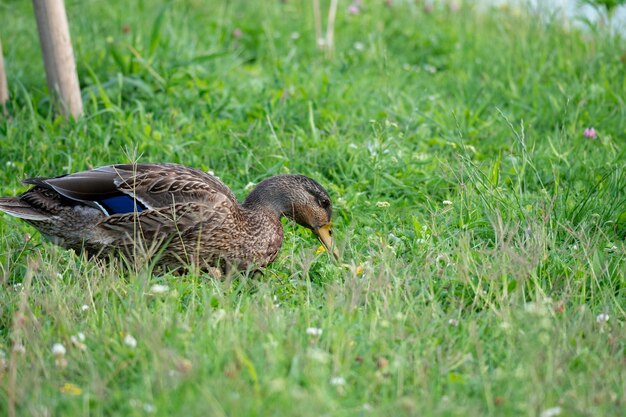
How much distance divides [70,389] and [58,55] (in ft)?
10.8

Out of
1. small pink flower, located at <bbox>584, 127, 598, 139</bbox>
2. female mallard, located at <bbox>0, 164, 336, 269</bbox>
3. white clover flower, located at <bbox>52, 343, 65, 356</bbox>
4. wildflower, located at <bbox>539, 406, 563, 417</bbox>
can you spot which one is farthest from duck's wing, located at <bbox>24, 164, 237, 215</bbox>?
small pink flower, located at <bbox>584, 127, 598, 139</bbox>

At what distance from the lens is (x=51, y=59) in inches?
233

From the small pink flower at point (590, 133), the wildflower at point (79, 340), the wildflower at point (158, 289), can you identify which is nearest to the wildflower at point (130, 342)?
the wildflower at point (79, 340)

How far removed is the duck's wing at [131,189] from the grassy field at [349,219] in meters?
0.32

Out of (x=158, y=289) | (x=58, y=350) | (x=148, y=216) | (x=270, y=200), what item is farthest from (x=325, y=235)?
(x=58, y=350)

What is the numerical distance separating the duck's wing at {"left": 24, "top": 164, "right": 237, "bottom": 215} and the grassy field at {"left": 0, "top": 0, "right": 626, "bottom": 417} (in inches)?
12.7

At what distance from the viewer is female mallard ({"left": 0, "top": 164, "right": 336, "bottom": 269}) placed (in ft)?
14.9

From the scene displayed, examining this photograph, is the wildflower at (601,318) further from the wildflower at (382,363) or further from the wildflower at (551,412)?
the wildflower at (382,363)

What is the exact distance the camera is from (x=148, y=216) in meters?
4.53

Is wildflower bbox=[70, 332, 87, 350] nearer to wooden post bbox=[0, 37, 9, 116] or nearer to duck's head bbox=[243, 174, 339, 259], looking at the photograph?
duck's head bbox=[243, 174, 339, 259]

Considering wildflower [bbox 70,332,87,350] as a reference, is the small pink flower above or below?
below

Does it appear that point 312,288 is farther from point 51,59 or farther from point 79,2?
point 79,2

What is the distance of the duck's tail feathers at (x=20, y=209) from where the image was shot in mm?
4562

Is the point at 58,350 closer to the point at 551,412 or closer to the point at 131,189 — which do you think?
the point at 131,189
